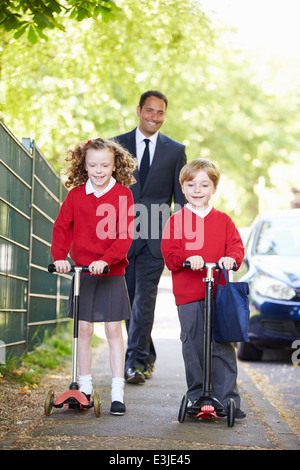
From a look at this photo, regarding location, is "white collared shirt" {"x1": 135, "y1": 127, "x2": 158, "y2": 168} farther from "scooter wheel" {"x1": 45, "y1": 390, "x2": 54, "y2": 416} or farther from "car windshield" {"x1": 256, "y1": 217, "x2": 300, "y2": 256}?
"car windshield" {"x1": 256, "y1": 217, "x2": 300, "y2": 256}

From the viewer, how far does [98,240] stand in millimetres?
5367

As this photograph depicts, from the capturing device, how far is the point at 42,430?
4.65 meters

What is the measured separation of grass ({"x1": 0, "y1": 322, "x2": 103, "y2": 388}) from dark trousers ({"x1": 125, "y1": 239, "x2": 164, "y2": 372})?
34.1 inches

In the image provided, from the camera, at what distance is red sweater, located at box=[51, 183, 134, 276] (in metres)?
5.32

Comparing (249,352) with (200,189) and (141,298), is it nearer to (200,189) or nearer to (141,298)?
(141,298)

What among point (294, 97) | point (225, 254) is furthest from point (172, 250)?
point (294, 97)

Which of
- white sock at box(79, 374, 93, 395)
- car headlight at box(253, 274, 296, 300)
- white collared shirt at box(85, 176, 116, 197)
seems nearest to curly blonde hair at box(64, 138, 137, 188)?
white collared shirt at box(85, 176, 116, 197)

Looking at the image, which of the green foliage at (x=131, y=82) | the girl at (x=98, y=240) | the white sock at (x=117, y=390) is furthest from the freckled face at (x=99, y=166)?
the white sock at (x=117, y=390)

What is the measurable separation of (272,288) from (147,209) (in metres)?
2.39

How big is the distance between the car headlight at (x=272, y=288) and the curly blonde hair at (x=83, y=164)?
11.2ft

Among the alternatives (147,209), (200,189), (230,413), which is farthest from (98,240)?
(147,209)

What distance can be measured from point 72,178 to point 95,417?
1.65m
